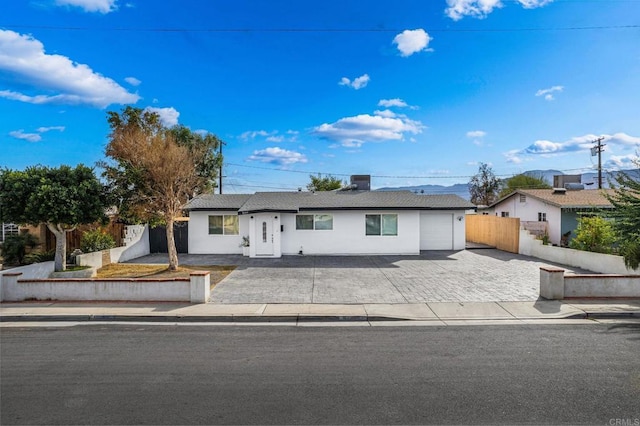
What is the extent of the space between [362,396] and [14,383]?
5072 millimetres

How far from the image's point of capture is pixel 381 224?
20.3 m

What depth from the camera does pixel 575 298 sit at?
10391mm

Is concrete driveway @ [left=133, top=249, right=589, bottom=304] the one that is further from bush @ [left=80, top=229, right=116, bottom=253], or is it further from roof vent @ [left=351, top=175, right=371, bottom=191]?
roof vent @ [left=351, top=175, right=371, bottom=191]

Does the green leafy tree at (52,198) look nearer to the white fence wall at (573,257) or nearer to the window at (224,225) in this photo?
the window at (224,225)

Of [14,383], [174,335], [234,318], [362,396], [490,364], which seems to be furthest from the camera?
[234,318]

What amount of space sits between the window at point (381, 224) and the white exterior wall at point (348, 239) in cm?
22

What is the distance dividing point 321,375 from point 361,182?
19497 millimetres

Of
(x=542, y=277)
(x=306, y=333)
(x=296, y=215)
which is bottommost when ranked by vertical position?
(x=306, y=333)

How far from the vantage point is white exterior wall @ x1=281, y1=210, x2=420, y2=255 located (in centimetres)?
2022

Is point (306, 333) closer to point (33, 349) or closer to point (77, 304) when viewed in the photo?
point (33, 349)

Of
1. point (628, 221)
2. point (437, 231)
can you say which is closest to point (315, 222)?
point (437, 231)

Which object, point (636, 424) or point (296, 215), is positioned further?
point (296, 215)

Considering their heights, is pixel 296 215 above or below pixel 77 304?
above

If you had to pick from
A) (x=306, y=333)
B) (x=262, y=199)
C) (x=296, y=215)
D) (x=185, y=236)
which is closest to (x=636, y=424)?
(x=306, y=333)
